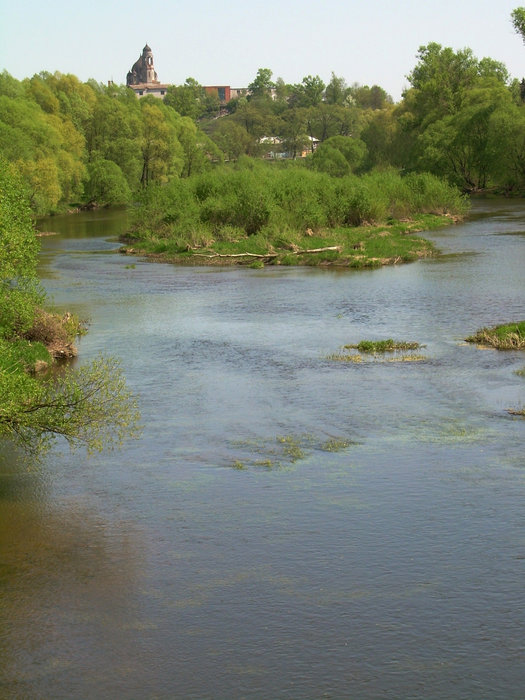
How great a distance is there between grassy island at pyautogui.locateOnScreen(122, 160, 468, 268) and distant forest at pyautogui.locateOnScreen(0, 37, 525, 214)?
59.1 feet

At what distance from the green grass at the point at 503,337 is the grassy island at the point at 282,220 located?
66.7 feet

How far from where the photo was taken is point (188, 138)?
118m

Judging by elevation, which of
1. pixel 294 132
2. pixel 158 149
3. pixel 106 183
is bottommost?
pixel 106 183

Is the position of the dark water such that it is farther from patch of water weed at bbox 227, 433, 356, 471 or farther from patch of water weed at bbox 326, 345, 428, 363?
patch of water weed at bbox 326, 345, 428, 363

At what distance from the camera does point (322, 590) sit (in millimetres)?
13500

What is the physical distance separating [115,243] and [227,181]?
9.60 metres

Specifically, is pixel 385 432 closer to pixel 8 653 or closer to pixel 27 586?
pixel 27 586

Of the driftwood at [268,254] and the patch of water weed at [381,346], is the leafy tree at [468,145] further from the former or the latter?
the patch of water weed at [381,346]

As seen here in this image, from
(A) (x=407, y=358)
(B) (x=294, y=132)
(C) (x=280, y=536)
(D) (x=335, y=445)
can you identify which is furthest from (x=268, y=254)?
(B) (x=294, y=132)

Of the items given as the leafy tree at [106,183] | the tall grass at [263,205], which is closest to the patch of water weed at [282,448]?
the tall grass at [263,205]

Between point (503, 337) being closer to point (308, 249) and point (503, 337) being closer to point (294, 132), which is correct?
point (308, 249)

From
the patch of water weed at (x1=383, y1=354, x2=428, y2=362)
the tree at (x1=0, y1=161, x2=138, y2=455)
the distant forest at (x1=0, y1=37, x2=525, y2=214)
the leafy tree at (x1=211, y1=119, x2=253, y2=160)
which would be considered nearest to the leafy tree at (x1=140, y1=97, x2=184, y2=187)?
the distant forest at (x1=0, y1=37, x2=525, y2=214)

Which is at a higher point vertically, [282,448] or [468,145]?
[468,145]

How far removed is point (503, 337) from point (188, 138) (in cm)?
9591
